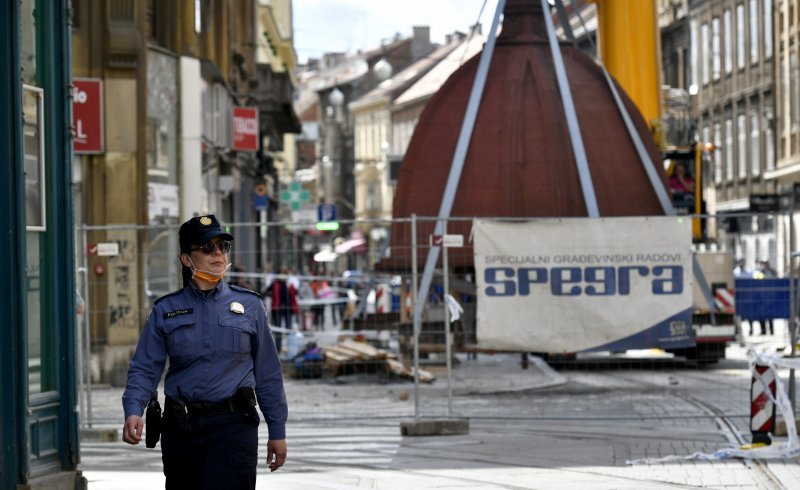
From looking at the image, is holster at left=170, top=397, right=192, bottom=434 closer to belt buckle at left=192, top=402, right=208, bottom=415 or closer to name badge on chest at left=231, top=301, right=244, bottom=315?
belt buckle at left=192, top=402, right=208, bottom=415

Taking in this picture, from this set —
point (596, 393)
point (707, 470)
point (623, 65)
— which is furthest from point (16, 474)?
point (623, 65)

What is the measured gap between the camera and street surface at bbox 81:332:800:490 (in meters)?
12.6

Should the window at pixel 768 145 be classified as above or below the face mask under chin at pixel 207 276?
above

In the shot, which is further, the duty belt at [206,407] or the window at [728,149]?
the window at [728,149]

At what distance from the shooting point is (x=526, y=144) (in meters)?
24.7

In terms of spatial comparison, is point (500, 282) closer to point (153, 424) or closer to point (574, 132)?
point (574, 132)

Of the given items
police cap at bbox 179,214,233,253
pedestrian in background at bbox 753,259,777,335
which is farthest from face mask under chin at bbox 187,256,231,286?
pedestrian in background at bbox 753,259,777,335

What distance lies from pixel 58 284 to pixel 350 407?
889cm

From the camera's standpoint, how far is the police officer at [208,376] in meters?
7.38

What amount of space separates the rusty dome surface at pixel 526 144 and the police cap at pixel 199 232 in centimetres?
1663

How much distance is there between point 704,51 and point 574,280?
55963 millimetres

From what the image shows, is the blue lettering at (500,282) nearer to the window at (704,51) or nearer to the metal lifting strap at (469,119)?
the metal lifting strap at (469,119)

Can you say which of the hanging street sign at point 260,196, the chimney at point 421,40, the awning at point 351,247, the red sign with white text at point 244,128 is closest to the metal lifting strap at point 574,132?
the awning at point 351,247

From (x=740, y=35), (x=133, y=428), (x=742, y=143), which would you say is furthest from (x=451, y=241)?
(x=742, y=143)
